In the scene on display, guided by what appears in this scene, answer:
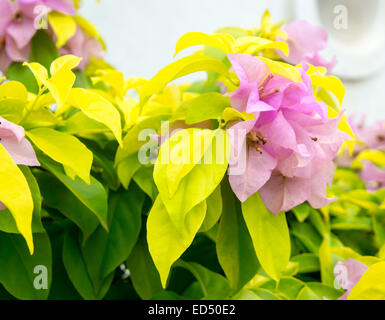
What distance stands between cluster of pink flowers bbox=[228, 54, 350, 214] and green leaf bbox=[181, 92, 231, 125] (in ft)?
0.04

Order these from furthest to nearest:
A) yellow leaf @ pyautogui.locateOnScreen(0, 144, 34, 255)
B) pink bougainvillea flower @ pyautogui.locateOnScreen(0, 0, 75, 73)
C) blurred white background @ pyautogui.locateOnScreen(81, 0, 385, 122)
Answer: blurred white background @ pyautogui.locateOnScreen(81, 0, 385, 122), pink bougainvillea flower @ pyautogui.locateOnScreen(0, 0, 75, 73), yellow leaf @ pyautogui.locateOnScreen(0, 144, 34, 255)

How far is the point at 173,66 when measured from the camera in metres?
0.31

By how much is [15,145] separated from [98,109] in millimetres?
55

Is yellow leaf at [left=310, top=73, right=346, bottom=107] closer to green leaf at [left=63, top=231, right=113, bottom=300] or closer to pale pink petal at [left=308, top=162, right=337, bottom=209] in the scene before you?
pale pink petal at [left=308, top=162, right=337, bottom=209]

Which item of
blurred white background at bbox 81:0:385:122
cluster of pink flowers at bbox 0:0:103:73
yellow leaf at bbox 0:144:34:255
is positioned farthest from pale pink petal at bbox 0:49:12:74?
blurred white background at bbox 81:0:385:122

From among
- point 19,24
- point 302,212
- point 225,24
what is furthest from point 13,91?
point 225,24

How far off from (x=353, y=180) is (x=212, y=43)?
0.38m

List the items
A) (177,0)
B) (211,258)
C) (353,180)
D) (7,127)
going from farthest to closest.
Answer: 1. (177,0)
2. (353,180)
3. (211,258)
4. (7,127)

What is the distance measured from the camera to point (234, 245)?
0.33 metres

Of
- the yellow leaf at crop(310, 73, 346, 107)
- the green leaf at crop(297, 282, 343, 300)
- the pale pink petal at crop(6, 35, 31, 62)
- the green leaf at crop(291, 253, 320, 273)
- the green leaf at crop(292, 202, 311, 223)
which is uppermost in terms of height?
the pale pink petal at crop(6, 35, 31, 62)

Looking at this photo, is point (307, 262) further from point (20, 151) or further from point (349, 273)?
point (20, 151)

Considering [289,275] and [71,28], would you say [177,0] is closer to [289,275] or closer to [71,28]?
[71,28]

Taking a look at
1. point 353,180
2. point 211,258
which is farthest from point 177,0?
point 211,258

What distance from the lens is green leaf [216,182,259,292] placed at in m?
0.33
